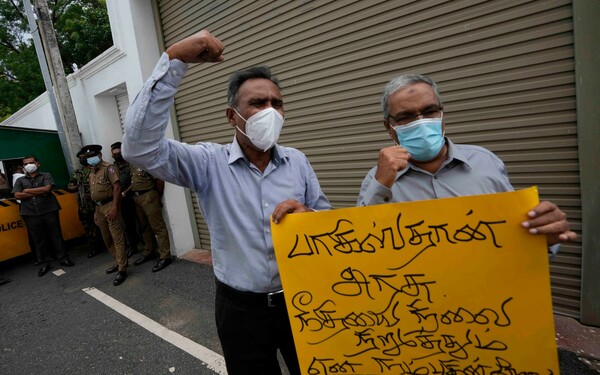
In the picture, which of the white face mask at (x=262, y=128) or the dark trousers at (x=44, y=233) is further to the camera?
the dark trousers at (x=44, y=233)

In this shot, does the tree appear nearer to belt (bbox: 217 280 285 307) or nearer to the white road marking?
the white road marking

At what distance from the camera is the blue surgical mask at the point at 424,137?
1354 mm

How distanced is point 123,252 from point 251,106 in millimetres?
4451

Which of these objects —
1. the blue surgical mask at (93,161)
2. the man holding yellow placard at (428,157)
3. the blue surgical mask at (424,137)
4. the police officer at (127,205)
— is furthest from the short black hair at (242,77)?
the police officer at (127,205)

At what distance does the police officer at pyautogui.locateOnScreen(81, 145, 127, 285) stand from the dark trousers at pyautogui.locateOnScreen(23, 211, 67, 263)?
4.74ft

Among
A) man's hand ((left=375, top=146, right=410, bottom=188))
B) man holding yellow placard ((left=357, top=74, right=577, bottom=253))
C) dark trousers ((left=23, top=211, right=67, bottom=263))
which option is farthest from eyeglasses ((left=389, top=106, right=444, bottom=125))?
dark trousers ((left=23, top=211, right=67, bottom=263))

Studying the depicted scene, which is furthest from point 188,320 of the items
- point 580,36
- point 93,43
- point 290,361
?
point 93,43

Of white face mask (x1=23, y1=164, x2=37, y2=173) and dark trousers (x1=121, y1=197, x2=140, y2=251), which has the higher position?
white face mask (x1=23, y1=164, x2=37, y2=173)

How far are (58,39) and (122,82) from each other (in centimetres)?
1175

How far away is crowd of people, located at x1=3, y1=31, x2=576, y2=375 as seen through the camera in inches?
47.9

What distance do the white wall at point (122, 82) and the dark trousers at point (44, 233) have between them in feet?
5.57

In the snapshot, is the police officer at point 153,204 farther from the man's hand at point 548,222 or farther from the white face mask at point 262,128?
the man's hand at point 548,222

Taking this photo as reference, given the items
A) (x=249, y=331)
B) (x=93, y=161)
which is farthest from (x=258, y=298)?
(x=93, y=161)

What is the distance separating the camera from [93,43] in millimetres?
13125
